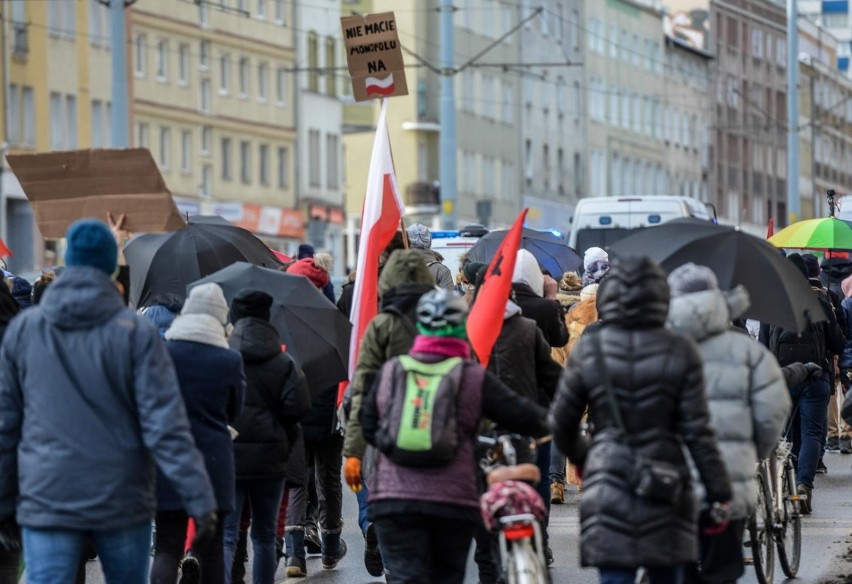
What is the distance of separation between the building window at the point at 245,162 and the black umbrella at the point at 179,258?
58555 millimetres

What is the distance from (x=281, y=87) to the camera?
76.9 meters

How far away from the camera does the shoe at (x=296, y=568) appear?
13836 millimetres

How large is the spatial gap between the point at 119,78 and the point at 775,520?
20.4m

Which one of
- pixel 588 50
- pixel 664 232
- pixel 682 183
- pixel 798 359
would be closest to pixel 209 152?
pixel 588 50

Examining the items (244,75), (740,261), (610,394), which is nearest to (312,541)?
(740,261)

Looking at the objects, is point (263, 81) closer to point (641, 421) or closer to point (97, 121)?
point (97, 121)

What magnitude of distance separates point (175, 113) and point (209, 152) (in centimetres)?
272

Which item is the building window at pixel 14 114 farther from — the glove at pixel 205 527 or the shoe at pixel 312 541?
the glove at pixel 205 527

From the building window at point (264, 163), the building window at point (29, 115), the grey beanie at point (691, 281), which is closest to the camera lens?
the grey beanie at point (691, 281)

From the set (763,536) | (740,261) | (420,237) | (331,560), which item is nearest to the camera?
(740,261)

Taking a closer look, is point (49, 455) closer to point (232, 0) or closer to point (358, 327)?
point (358, 327)

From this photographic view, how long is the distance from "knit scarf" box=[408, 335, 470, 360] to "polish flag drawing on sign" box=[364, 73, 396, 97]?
5.97 m

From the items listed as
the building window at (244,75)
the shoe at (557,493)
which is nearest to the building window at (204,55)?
the building window at (244,75)

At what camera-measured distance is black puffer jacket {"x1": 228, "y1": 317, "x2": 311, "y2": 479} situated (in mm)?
11641
